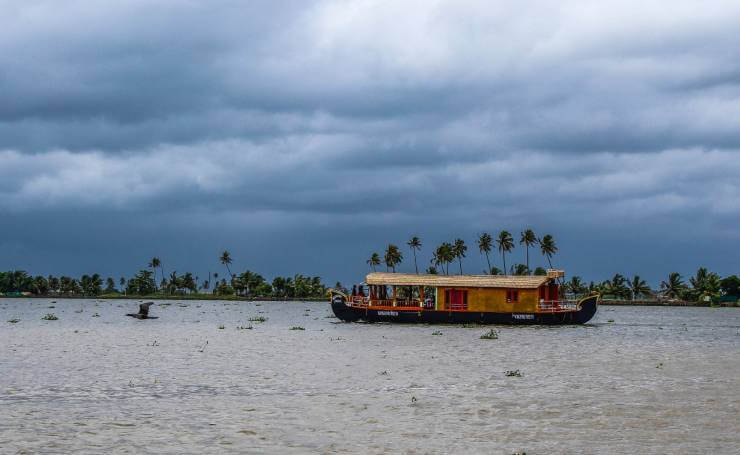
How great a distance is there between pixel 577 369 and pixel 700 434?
1756cm

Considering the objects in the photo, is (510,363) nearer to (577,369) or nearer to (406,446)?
(577,369)

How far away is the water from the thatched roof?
2637 cm

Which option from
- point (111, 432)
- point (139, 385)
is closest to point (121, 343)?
point (139, 385)

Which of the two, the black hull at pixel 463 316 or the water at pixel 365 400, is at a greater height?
the black hull at pixel 463 316

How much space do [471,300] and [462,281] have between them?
2.29m

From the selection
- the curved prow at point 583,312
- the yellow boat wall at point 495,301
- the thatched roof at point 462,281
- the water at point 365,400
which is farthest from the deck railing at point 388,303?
the water at point 365,400

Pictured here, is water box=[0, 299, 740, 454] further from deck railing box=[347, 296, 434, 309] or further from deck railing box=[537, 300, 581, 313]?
deck railing box=[347, 296, 434, 309]

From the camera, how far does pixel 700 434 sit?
19734 mm

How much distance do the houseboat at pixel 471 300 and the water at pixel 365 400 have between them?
27.0m

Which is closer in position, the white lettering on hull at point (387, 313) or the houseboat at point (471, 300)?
the houseboat at point (471, 300)

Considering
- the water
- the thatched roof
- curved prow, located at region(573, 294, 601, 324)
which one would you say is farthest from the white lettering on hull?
the water

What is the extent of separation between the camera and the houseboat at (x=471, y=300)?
3012 inches

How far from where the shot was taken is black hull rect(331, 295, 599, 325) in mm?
76938

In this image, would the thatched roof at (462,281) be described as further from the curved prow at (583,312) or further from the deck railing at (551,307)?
the curved prow at (583,312)
